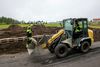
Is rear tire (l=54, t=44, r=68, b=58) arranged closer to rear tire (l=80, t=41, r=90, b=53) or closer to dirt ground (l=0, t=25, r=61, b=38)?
rear tire (l=80, t=41, r=90, b=53)

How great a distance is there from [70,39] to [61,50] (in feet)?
3.28

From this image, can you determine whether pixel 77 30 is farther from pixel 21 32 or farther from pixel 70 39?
pixel 21 32

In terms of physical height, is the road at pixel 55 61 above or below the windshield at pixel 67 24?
below

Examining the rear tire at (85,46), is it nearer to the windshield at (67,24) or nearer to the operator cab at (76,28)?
the operator cab at (76,28)

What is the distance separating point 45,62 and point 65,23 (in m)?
3.41

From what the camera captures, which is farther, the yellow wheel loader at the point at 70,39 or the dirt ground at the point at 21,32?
the dirt ground at the point at 21,32

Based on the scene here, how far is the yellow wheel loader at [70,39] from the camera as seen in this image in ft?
33.7

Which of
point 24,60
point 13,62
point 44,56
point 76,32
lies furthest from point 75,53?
point 13,62

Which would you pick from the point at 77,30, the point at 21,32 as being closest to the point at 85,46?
the point at 77,30

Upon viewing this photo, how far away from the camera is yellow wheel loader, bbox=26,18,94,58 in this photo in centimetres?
1027

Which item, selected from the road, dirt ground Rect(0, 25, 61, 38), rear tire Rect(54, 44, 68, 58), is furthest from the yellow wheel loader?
dirt ground Rect(0, 25, 61, 38)

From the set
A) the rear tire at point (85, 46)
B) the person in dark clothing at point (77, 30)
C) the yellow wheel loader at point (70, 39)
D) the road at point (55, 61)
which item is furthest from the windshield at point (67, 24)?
the road at point (55, 61)

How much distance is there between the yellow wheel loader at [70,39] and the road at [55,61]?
45 centimetres

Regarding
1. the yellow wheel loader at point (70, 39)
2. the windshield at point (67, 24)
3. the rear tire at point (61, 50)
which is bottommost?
the rear tire at point (61, 50)
